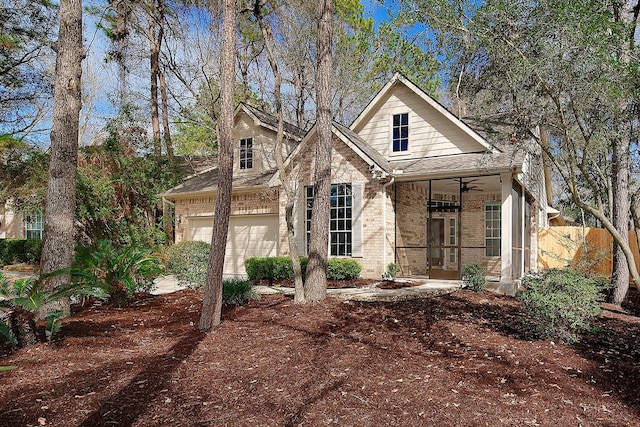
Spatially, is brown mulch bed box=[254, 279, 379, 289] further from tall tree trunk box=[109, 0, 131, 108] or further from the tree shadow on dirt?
tall tree trunk box=[109, 0, 131, 108]

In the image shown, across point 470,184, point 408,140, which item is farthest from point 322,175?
point 470,184

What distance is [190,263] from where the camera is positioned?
36.4 feet

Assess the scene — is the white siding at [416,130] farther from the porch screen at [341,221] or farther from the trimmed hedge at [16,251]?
the trimmed hedge at [16,251]

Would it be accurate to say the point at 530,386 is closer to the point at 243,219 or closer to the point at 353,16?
the point at 243,219

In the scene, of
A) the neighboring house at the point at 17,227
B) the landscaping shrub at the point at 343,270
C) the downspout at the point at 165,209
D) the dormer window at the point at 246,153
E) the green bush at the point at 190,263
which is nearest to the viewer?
the green bush at the point at 190,263

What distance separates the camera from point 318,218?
857cm

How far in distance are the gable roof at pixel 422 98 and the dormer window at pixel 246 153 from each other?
13.4ft

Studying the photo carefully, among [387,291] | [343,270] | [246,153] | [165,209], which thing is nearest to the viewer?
[387,291]

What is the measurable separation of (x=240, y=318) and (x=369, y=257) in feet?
16.9

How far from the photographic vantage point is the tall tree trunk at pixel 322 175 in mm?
8430

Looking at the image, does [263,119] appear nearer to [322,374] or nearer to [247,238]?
[247,238]

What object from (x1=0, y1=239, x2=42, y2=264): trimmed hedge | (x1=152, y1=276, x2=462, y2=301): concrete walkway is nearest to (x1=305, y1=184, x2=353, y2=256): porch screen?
(x1=152, y1=276, x2=462, y2=301): concrete walkway

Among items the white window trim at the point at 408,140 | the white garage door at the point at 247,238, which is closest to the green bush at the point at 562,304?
the white window trim at the point at 408,140

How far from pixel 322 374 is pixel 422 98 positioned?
32.9 feet
